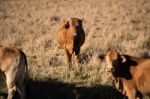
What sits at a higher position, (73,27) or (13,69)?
(73,27)

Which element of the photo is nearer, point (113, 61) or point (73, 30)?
point (113, 61)

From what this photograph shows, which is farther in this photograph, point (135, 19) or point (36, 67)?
point (135, 19)

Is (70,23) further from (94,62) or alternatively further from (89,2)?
(89,2)

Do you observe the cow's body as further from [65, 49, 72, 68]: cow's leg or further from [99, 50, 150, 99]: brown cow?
[65, 49, 72, 68]: cow's leg

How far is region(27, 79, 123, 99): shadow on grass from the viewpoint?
977cm

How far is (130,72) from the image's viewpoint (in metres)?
8.80

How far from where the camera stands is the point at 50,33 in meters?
18.6

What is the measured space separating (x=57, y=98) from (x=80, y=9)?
640 inches

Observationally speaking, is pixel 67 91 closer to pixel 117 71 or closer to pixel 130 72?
pixel 117 71

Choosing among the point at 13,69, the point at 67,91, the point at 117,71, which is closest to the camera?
the point at 13,69

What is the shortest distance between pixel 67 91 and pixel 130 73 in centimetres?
198

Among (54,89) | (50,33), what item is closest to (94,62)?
(54,89)

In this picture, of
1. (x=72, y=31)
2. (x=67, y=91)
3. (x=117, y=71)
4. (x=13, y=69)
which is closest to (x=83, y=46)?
(x=72, y=31)

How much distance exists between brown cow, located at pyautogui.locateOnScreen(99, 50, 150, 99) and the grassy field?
107cm
